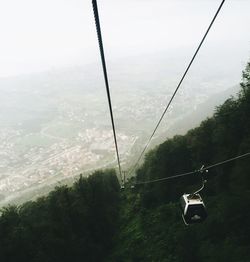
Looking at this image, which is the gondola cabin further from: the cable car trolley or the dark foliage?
the dark foliage

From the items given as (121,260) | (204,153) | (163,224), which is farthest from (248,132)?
(121,260)

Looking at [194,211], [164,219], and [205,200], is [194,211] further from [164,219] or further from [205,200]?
[164,219]

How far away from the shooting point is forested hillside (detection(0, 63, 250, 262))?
2772 cm

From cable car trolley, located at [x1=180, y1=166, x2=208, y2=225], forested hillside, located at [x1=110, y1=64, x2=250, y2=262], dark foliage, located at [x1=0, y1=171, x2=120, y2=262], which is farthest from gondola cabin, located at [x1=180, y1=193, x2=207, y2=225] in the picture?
dark foliage, located at [x1=0, y1=171, x2=120, y2=262]

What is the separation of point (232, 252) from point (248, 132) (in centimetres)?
1767

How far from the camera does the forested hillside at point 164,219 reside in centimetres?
2772

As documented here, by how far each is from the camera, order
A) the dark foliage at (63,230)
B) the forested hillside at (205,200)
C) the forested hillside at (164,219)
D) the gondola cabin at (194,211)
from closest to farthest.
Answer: the gondola cabin at (194,211), the forested hillside at (205,200), the forested hillside at (164,219), the dark foliage at (63,230)

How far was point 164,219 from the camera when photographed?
124 feet

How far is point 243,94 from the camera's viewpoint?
39844 mm

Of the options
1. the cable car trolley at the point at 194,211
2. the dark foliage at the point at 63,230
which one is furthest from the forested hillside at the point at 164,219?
the cable car trolley at the point at 194,211

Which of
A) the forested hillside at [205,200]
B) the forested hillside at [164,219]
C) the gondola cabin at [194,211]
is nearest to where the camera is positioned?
the gondola cabin at [194,211]

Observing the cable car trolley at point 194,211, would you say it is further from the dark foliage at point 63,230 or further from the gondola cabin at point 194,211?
the dark foliage at point 63,230

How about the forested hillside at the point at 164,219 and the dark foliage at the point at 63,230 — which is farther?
the dark foliage at the point at 63,230

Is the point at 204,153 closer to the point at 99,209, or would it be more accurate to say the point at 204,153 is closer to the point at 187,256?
the point at 99,209
